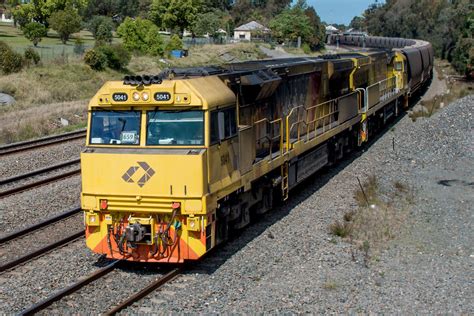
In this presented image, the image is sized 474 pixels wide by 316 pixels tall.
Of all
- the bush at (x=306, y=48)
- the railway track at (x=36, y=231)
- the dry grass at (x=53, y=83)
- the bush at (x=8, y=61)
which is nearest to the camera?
the railway track at (x=36, y=231)

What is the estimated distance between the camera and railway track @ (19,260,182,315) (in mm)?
8375

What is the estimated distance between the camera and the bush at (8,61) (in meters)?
35.4

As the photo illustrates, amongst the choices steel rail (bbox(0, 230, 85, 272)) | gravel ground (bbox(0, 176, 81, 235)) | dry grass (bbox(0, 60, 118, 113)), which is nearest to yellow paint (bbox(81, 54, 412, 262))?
steel rail (bbox(0, 230, 85, 272))

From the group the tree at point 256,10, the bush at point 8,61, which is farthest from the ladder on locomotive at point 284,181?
the tree at point 256,10

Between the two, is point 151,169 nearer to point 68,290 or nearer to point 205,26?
point 68,290

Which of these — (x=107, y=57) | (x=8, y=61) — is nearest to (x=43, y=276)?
(x=8, y=61)

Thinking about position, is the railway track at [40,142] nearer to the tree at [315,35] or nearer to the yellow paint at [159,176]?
the yellow paint at [159,176]

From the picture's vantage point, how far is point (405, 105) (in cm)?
3231

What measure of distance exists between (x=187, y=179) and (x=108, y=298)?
1993mm

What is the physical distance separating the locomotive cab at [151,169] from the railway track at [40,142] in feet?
33.9

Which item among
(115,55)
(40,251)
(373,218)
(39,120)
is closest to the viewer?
(40,251)

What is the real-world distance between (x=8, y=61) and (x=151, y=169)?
2879 centimetres

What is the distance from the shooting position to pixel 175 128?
9.70 meters

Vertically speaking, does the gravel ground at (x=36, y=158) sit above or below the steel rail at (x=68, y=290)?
above
